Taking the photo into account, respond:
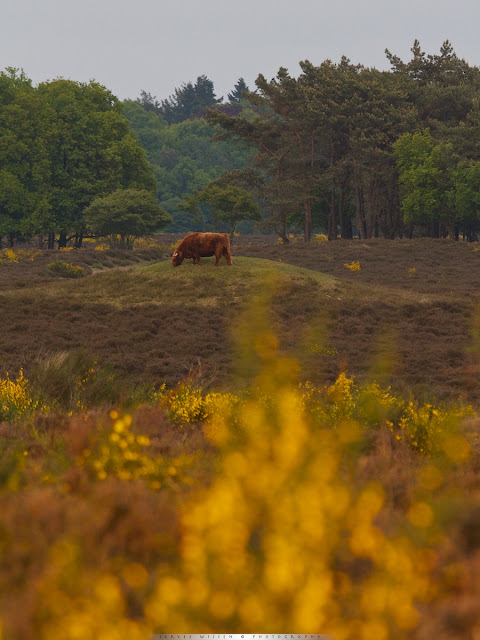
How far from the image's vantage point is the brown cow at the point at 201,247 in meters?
22.7

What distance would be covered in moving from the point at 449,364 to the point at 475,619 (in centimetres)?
1240

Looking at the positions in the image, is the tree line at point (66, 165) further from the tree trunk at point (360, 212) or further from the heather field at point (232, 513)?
the heather field at point (232, 513)

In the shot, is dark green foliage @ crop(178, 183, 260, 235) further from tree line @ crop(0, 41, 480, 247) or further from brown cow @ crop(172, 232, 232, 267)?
brown cow @ crop(172, 232, 232, 267)

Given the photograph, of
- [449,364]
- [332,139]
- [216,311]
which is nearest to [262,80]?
[332,139]

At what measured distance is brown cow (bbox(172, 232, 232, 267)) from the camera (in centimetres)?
2273

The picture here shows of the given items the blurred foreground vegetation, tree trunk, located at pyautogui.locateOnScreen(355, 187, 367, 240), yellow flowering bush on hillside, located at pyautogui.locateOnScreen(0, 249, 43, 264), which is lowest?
the blurred foreground vegetation

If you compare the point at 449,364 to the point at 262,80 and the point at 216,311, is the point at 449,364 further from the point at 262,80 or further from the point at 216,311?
the point at 262,80

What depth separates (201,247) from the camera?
75.3ft

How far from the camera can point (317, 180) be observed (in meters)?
47.8

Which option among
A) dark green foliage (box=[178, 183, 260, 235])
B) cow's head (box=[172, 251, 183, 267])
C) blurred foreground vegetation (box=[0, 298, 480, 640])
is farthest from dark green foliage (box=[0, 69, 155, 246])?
blurred foreground vegetation (box=[0, 298, 480, 640])

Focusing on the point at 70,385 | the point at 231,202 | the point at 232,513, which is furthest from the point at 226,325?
the point at 231,202

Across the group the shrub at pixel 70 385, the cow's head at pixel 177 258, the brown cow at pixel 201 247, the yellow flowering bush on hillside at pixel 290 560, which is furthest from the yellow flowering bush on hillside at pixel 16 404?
the brown cow at pixel 201 247

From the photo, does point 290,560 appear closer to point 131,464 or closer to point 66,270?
point 131,464

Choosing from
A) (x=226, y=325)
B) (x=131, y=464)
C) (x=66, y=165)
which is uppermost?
(x=66, y=165)
